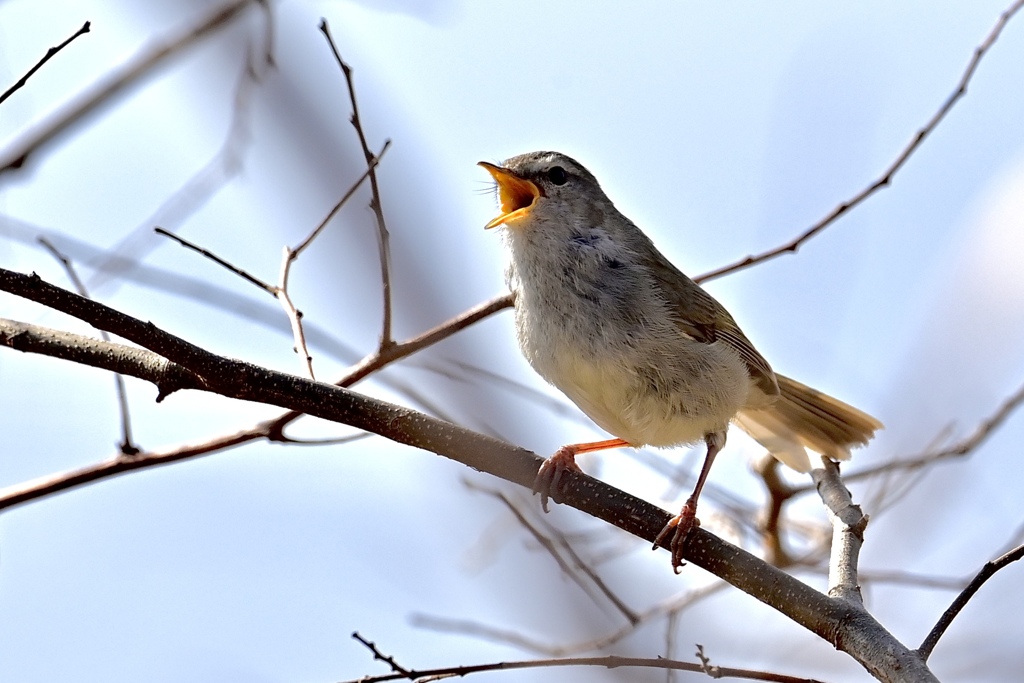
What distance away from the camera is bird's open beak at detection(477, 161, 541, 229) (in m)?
4.14

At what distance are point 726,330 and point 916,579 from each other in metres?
1.34

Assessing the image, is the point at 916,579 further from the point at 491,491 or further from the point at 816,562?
the point at 491,491

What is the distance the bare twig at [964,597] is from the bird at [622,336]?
984mm

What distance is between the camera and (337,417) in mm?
2598

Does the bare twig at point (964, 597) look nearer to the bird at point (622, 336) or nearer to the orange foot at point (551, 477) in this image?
the bird at point (622, 336)

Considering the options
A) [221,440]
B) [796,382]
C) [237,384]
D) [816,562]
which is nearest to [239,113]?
[221,440]

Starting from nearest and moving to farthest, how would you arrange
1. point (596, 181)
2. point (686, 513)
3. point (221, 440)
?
point (221, 440) → point (686, 513) → point (596, 181)

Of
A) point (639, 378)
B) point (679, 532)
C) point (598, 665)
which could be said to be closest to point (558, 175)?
point (639, 378)

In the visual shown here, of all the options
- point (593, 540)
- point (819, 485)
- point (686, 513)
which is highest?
point (593, 540)

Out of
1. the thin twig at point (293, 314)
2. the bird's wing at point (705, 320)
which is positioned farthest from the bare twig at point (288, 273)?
the bird's wing at point (705, 320)

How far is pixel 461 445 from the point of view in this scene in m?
2.64

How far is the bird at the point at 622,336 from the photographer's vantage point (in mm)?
3629

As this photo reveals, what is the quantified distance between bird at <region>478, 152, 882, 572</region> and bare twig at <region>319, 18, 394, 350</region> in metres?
0.71

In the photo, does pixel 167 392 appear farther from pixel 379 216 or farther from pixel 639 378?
pixel 639 378
